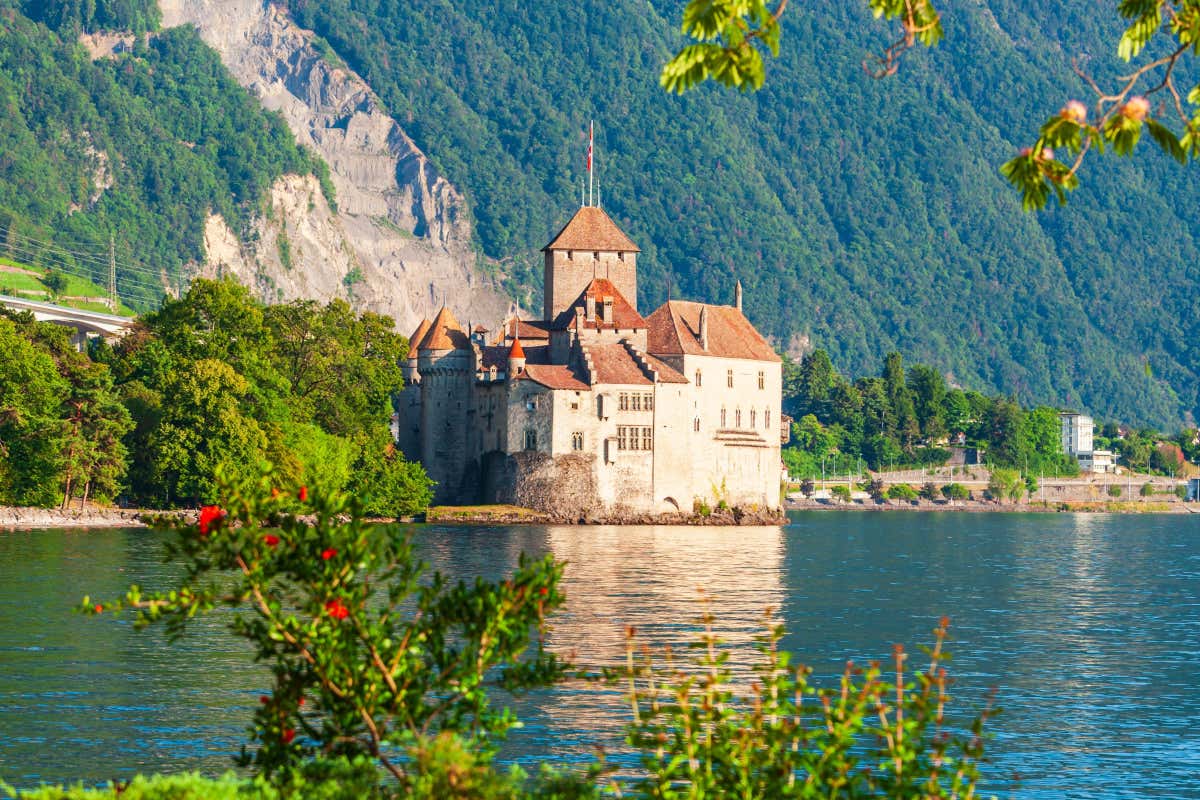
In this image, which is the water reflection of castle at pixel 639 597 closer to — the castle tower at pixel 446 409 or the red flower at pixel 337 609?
the red flower at pixel 337 609

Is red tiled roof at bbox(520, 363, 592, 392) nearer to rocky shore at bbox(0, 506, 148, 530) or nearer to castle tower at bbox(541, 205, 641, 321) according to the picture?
castle tower at bbox(541, 205, 641, 321)

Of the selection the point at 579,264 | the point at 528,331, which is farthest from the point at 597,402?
the point at 579,264

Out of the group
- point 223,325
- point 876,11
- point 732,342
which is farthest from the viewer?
point 732,342

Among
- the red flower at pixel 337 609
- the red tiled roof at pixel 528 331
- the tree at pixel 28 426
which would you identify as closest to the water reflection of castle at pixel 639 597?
the red flower at pixel 337 609

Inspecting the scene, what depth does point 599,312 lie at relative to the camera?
127 meters

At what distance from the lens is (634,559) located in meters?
86.5

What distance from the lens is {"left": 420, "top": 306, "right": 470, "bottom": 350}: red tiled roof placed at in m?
132

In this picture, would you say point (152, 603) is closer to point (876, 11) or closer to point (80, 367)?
point (876, 11)

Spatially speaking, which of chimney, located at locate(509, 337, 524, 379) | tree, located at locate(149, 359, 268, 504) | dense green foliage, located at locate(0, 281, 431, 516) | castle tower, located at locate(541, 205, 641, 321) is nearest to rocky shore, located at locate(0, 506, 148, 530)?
dense green foliage, located at locate(0, 281, 431, 516)

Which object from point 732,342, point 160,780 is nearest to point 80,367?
point 732,342

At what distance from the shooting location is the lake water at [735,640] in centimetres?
3584

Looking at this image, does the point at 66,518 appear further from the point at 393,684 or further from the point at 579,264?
the point at 393,684

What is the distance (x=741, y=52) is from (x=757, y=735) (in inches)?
286

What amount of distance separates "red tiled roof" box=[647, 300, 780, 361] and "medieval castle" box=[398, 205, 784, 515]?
0.14 metres
